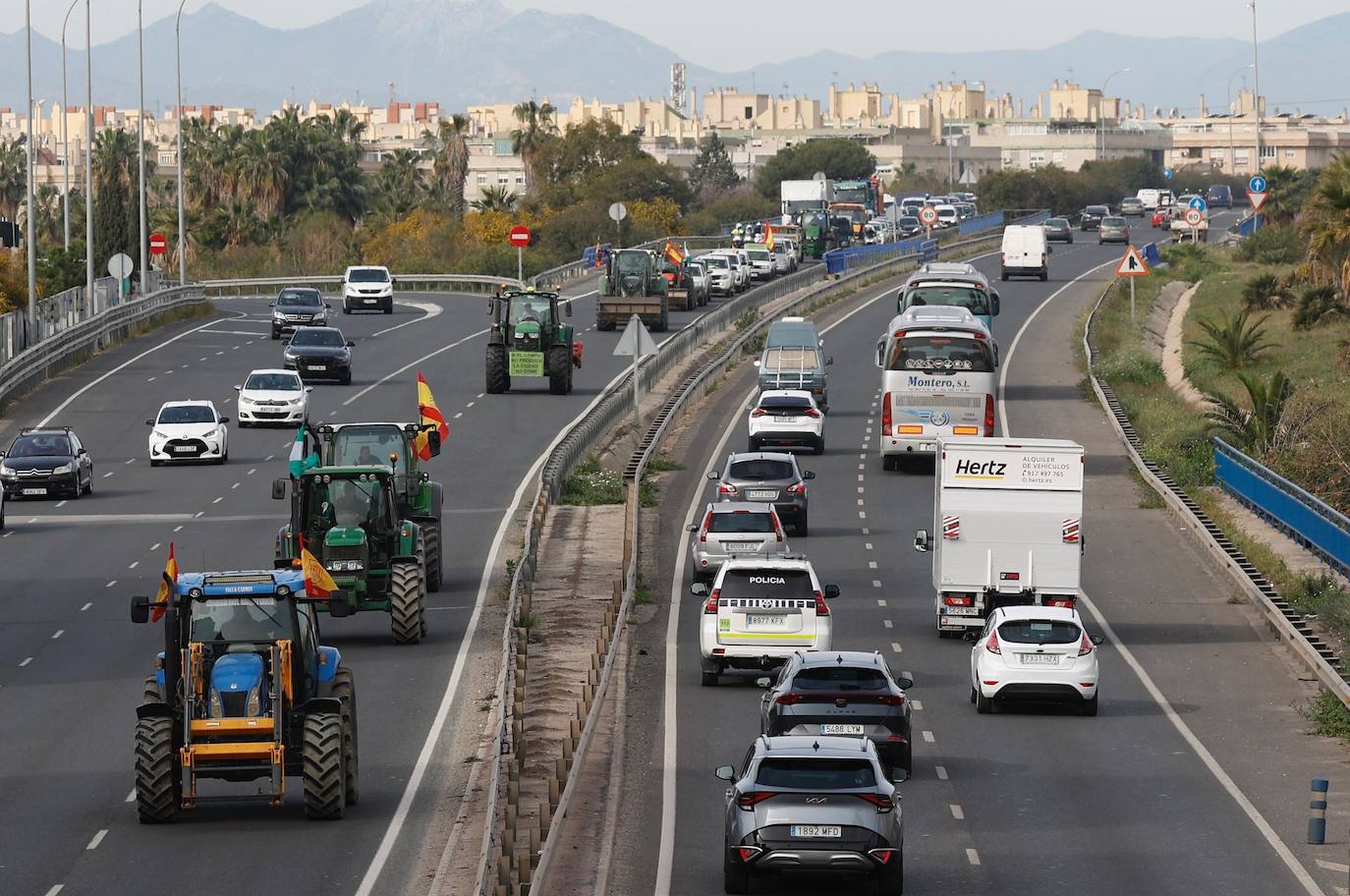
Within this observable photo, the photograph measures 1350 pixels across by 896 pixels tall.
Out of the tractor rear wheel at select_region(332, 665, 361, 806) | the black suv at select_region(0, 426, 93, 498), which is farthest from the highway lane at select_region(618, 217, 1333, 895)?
the black suv at select_region(0, 426, 93, 498)

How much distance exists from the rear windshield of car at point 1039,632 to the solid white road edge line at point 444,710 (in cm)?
709

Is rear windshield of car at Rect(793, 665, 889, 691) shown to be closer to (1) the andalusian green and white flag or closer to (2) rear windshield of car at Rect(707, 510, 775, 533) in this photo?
(1) the andalusian green and white flag

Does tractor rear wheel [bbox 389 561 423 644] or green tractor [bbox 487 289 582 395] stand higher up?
green tractor [bbox 487 289 582 395]

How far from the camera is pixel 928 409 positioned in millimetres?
49250

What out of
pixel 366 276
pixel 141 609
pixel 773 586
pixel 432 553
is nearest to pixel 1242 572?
pixel 773 586

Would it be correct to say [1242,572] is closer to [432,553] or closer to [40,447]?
[432,553]

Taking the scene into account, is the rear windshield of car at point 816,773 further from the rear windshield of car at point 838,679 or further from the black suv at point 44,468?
the black suv at point 44,468

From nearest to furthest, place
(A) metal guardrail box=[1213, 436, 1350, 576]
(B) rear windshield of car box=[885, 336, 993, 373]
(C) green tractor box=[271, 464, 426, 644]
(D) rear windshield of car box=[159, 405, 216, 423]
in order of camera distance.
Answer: (C) green tractor box=[271, 464, 426, 644] → (A) metal guardrail box=[1213, 436, 1350, 576] → (B) rear windshield of car box=[885, 336, 993, 373] → (D) rear windshield of car box=[159, 405, 216, 423]

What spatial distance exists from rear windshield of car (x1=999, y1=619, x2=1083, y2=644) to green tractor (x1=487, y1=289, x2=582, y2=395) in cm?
3352

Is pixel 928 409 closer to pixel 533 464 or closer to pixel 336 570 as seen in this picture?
pixel 533 464

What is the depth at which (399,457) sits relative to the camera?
36531 mm

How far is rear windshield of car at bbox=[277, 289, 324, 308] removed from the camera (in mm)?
74812

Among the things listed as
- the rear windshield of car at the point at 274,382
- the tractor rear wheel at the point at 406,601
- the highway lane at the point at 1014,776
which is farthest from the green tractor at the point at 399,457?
the rear windshield of car at the point at 274,382

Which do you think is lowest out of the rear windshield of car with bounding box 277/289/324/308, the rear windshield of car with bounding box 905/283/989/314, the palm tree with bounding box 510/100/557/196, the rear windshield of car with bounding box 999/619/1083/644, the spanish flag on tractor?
the rear windshield of car with bounding box 999/619/1083/644
